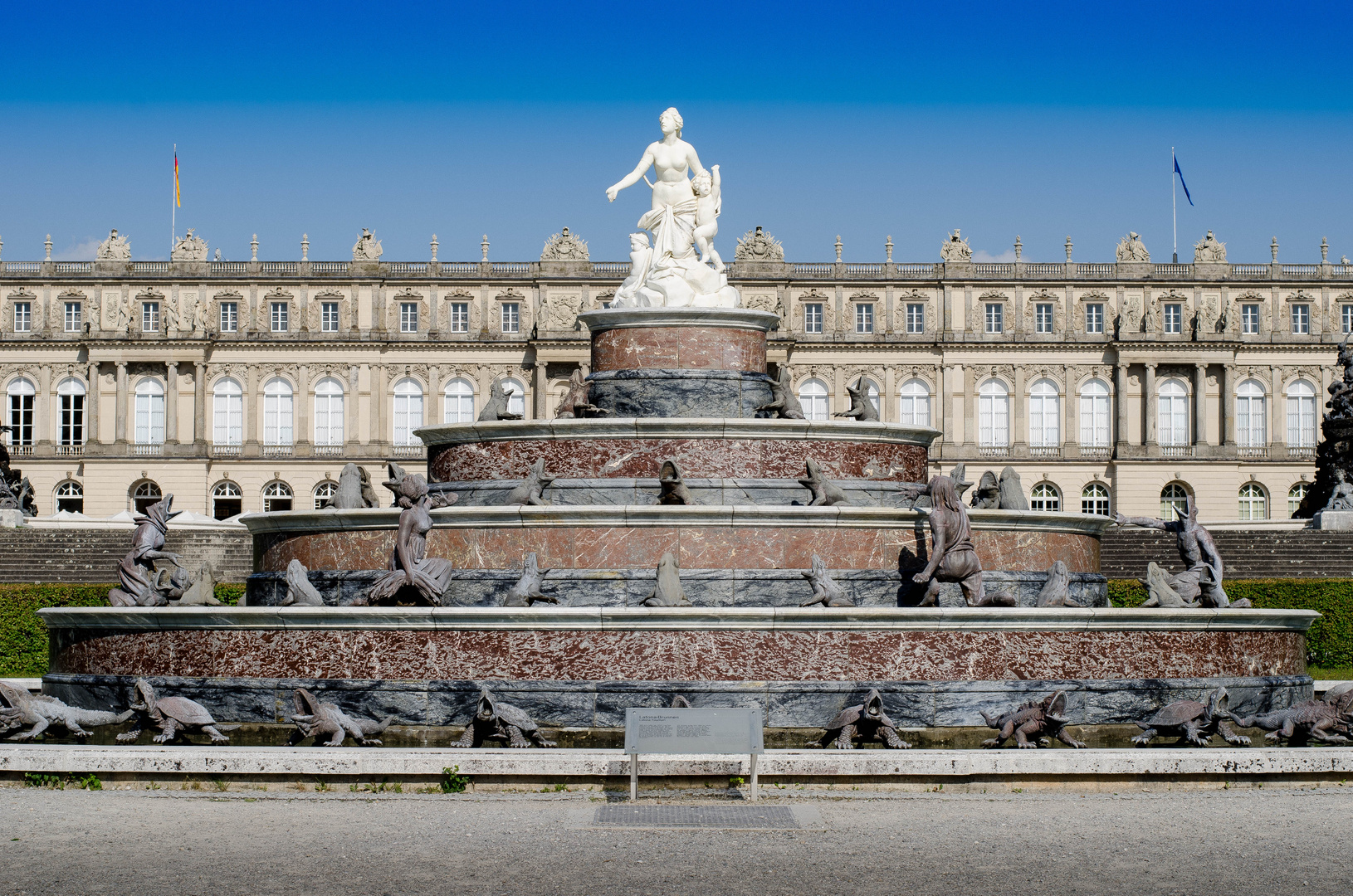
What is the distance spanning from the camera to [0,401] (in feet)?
222

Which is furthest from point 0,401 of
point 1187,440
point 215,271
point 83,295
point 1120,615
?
point 1120,615

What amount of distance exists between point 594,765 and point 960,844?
8.73 ft

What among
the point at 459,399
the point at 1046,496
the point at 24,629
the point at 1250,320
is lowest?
the point at 24,629

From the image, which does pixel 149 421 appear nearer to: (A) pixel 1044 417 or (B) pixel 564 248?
(B) pixel 564 248

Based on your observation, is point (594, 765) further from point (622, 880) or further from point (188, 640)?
point (188, 640)

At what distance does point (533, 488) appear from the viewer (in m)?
15.8

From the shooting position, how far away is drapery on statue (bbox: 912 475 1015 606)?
13.8 metres

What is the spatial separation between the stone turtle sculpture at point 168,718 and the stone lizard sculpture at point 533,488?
399 cm

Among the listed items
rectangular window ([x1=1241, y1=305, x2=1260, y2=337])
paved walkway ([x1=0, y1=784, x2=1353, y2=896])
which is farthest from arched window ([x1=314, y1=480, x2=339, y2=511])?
paved walkway ([x1=0, y1=784, x2=1353, y2=896])

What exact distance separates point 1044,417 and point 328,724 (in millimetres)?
58721

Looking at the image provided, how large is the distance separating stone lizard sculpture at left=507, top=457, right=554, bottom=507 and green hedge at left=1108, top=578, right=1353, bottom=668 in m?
10.5

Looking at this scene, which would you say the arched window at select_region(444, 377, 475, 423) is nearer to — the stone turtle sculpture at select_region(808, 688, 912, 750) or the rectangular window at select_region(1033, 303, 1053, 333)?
the rectangular window at select_region(1033, 303, 1053, 333)

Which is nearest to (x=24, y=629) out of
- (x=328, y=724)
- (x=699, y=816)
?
(x=328, y=724)

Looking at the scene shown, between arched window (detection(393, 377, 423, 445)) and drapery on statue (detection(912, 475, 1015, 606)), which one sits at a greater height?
arched window (detection(393, 377, 423, 445))
